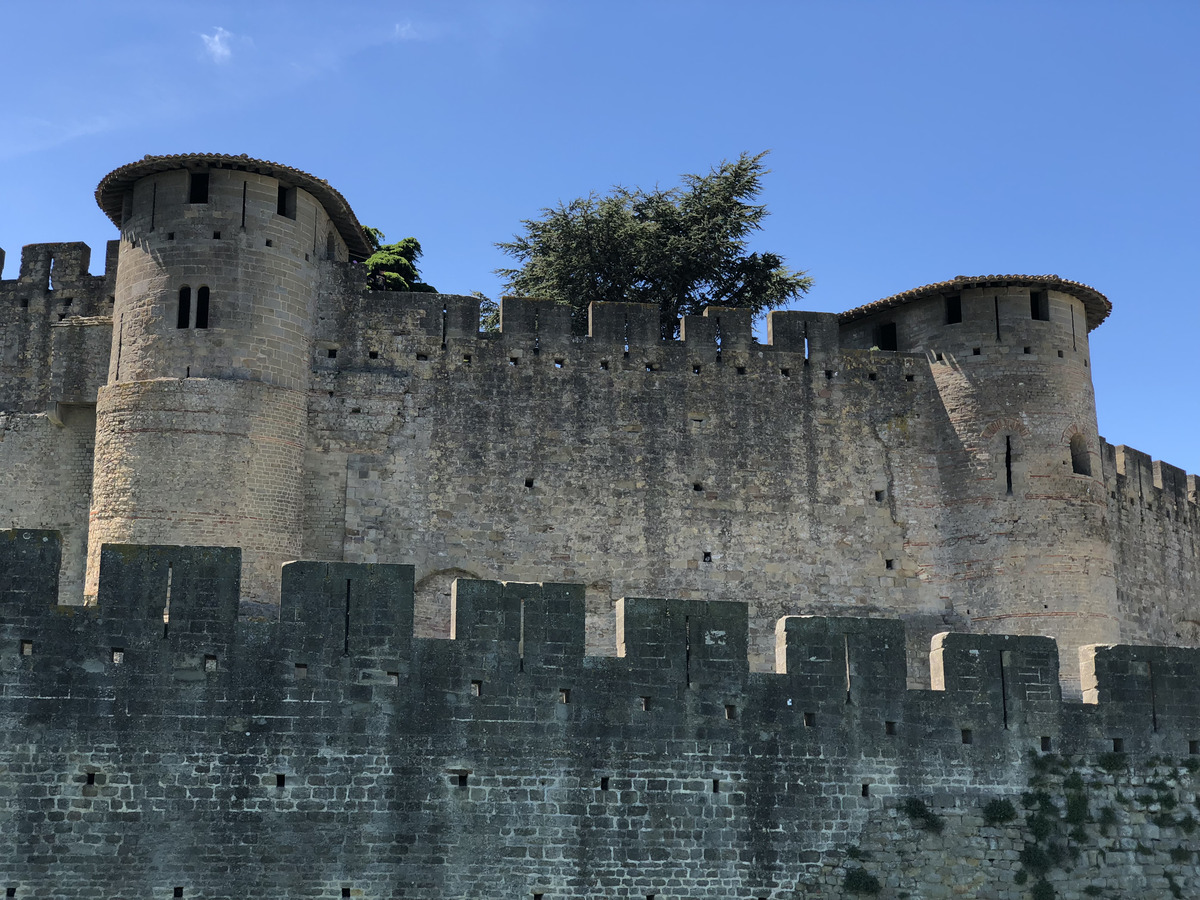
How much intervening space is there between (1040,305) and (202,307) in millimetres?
14157

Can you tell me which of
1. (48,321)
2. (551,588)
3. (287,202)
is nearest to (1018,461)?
(287,202)

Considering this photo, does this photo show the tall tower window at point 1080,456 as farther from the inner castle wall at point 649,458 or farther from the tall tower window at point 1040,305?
→ the tall tower window at point 1040,305

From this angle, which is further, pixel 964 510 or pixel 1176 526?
pixel 1176 526

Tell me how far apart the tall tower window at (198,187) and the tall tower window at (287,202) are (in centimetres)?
116

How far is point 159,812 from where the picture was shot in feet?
48.6

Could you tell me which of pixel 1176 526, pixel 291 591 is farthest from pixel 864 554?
pixel 291 591

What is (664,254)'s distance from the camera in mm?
34531

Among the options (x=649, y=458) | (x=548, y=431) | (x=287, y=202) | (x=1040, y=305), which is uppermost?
(x=287, y=202)

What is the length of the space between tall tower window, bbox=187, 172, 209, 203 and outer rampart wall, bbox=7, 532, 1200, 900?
11.0 metres

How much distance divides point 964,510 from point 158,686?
1602 cm

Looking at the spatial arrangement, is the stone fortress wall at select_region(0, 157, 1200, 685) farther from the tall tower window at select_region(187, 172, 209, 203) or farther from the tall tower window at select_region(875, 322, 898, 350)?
the tall tower window at select_region(875, 322, 898, 350)

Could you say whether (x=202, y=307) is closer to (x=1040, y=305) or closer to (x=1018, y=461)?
(x=1018, y=461)

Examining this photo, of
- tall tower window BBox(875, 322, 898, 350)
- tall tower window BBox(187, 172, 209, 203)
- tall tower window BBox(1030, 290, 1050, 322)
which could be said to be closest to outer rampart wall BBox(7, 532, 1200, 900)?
tall tower window BBox(187, 172, 209, 203)

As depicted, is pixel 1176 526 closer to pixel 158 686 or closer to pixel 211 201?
pixel 211 201
